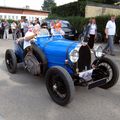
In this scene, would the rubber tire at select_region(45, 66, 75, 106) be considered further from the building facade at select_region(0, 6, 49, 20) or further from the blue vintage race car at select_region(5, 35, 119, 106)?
the building facade at select_region(0, 6, 49, 20)

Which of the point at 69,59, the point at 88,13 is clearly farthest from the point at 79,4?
the point at 69,59

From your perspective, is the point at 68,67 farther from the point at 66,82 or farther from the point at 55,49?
the point at 66,82

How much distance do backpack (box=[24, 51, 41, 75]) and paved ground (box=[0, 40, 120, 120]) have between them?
41cm

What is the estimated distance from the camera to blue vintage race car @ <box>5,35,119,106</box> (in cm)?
498

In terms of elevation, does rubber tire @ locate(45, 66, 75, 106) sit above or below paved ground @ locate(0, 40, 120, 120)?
above

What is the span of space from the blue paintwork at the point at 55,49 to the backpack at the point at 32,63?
29cm

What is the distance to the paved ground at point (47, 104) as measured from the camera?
4.50 metres

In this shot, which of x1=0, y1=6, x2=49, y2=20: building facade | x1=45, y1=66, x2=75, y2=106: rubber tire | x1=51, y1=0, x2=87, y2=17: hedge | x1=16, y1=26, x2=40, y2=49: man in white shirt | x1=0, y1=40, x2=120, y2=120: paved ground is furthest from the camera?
x1=0, y1=6, x2=49, y2=20: building facade

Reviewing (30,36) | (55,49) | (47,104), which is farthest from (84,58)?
(30,36)

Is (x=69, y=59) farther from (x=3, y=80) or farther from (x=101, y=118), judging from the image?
(x=3, y=80)

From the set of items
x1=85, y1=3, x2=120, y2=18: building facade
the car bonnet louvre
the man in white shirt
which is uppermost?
x1=85, y1=3, x2=120, y2=18: building facade

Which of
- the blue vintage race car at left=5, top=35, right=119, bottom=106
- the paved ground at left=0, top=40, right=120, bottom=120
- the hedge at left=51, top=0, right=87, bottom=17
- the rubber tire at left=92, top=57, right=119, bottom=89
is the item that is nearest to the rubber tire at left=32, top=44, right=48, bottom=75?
the blue vintage race car at left=5, top=35, right=119, bottom=106

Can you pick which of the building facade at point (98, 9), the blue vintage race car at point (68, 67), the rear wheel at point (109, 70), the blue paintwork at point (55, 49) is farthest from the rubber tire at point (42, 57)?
the building facade at point (98, 9)

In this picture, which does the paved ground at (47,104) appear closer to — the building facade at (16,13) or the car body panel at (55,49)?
the car body panel at (55,49)
